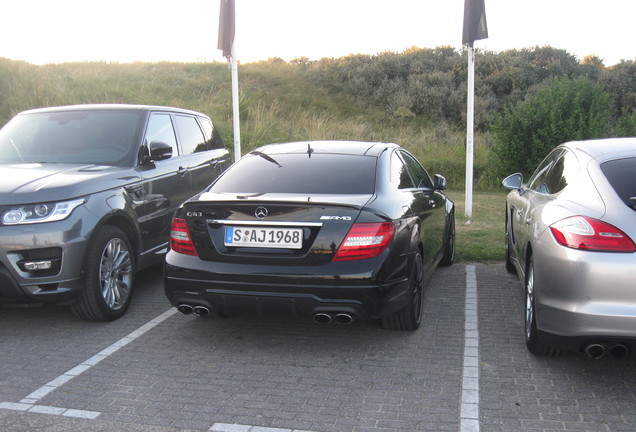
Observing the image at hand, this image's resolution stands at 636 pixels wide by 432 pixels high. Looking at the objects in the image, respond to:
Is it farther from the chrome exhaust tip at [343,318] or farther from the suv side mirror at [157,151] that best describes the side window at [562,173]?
the suv side mirror at [157,151]

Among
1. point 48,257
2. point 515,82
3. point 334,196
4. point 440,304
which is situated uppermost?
point 515,82

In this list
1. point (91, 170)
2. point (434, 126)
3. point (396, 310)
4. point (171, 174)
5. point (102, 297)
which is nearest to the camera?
point (396, 310)

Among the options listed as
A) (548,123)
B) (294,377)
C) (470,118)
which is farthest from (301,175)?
(548,123)

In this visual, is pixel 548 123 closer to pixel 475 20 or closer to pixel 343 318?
pixel 475 20

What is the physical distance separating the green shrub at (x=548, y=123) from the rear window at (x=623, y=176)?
1048cm

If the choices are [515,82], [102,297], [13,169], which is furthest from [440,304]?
[515,82]

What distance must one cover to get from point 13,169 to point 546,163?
16.1 feet

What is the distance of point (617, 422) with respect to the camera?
3.33m

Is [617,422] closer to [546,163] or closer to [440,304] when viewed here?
[440,304]

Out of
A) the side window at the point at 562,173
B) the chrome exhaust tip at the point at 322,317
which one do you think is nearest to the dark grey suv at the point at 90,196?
the chrome exhaust tip at the point at 322,317

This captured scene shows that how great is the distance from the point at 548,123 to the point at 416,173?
9230 millimetres

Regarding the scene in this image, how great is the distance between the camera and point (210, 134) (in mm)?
8164

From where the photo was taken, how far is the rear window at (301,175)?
4691 mm

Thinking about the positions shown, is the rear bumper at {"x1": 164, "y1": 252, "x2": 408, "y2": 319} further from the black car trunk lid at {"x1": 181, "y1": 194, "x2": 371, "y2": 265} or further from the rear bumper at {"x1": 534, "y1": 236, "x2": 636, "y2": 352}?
the rear bumper at {"x1": 534, "y1": 236, "x2": 636, "y2": 352}
